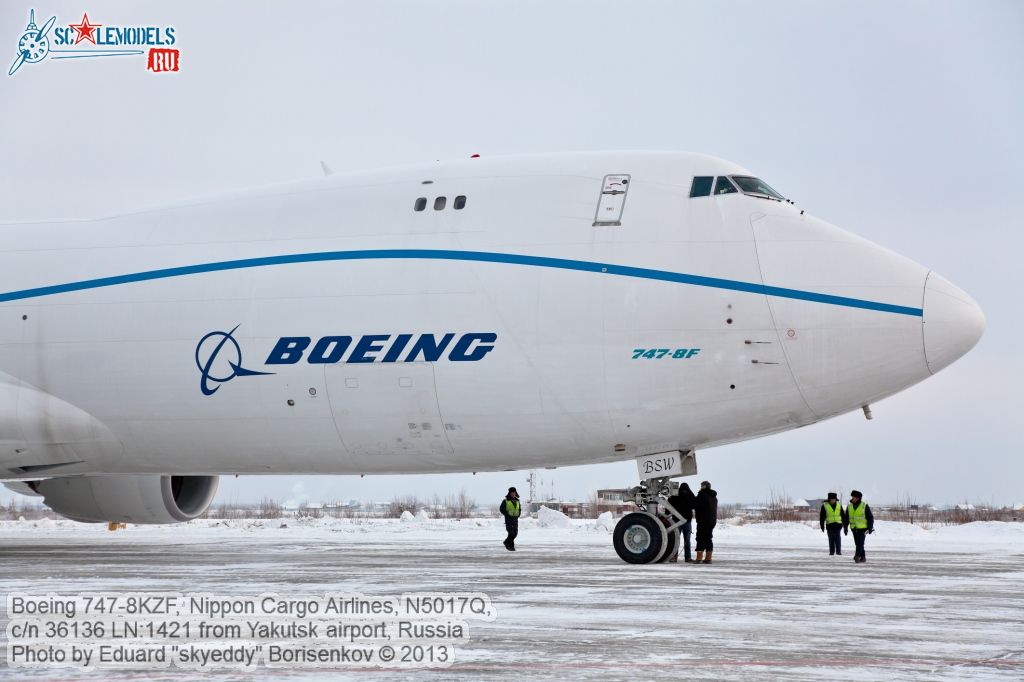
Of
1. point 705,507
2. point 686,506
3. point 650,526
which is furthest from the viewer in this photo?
point 705,507

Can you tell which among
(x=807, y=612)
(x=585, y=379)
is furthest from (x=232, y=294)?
(x=807, y=612)

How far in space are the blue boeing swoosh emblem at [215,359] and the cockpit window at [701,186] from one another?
22.0ft

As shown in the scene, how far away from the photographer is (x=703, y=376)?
14578 mm

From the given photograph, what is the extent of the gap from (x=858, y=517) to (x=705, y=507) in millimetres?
3279

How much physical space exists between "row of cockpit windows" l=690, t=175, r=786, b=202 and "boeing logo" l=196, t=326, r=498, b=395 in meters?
3.54

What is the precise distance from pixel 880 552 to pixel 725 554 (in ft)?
12.6

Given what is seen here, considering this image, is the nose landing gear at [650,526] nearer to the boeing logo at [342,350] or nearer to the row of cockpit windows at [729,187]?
the boeing logo at [342,350]

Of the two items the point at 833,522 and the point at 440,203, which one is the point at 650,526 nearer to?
the point at 440,203

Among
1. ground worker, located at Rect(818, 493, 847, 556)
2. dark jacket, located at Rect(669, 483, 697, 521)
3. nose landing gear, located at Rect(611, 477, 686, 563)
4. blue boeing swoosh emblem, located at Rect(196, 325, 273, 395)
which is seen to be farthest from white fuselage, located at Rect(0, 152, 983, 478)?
ground worker, located at Rect(818, 493, 847, 556)

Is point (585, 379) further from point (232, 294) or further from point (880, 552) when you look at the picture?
point (880, 552)

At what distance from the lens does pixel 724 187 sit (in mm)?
15367

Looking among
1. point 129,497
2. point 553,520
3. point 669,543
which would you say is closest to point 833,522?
point 669,543

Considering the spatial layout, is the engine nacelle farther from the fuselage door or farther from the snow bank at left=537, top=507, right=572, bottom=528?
the snow bank at left=537, top=507, right=572, bottom=528

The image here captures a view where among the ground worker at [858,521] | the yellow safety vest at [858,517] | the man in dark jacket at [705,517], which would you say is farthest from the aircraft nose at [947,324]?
the yellow safety vest at [858,517]
